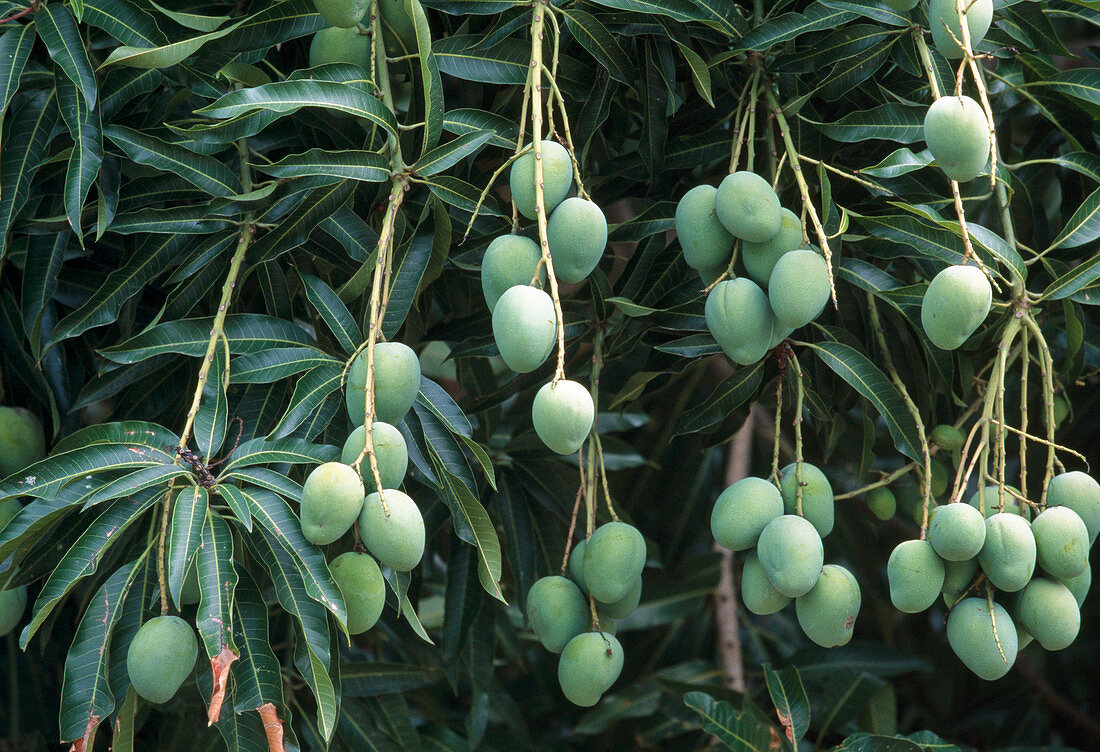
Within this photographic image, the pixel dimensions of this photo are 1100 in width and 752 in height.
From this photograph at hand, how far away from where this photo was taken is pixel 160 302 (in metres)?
1.25

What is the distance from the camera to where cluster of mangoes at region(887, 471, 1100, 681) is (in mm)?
865

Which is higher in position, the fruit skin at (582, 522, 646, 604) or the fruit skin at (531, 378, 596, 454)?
the fruit skin at (531, 378, 596, 454)

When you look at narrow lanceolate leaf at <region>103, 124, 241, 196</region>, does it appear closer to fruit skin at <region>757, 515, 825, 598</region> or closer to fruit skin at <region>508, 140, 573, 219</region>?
fruit skin at <region>508, 140, 573, 219</region>

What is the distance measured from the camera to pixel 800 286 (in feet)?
2.76

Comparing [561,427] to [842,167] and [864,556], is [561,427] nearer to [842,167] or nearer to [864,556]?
[842,167]

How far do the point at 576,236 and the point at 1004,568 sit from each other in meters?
0.48

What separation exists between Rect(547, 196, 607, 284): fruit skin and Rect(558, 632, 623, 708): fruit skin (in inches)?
14.9

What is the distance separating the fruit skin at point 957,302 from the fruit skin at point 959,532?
151mm

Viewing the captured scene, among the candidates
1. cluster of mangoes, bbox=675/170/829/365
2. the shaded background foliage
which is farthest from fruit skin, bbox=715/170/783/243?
the shaded background foliage

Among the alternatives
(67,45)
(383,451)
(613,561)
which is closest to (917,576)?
(613,561)

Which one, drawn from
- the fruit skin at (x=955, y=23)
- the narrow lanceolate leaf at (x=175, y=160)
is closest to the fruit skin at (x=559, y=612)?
the narrow lanceolate leaf at (x=175, y=160)

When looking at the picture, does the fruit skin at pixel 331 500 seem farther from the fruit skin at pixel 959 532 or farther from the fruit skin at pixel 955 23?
the fruit skin at pixel 955 23

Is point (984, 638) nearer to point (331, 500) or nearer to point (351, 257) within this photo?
point (331, 500)

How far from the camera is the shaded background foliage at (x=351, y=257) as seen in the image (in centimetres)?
92
